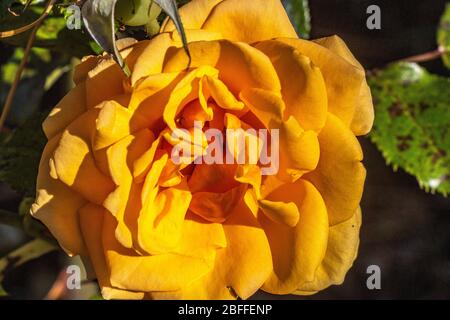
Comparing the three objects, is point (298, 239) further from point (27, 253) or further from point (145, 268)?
point (27, 253)

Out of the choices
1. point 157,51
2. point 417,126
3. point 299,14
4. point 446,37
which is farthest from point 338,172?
point 446,37

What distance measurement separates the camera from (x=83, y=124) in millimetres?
578

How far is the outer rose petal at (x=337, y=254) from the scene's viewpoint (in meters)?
0.64

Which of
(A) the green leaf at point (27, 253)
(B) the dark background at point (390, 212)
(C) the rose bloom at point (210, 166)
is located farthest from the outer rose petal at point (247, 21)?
(B) the dark background at point (390, 212)

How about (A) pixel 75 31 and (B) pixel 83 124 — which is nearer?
(B) pixel 83 124

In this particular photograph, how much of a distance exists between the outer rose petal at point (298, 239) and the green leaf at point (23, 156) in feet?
0.96

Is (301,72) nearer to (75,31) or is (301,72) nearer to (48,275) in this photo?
(75,31)

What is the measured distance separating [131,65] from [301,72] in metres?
0.12

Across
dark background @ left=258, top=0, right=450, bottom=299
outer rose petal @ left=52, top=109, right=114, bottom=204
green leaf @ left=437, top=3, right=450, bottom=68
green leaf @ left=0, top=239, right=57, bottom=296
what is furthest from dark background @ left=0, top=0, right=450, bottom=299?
outer rose petal @ left=52, top=109, right=114, bottom=204

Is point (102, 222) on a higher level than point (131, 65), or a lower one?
lower

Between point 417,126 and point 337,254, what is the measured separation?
0.41m

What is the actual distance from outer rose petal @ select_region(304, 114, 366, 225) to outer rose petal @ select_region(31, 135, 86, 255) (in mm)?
180
